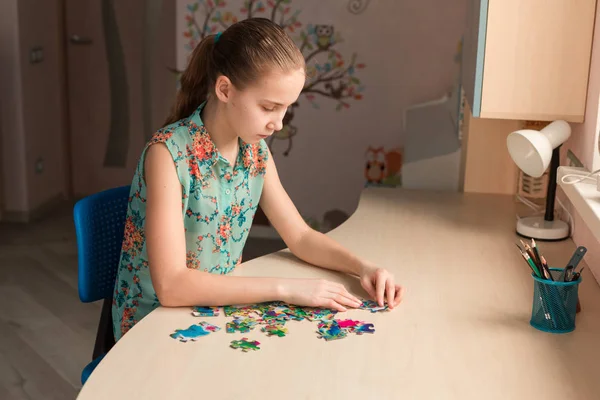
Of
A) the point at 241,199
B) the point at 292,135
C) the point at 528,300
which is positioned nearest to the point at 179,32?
the point at 292,135

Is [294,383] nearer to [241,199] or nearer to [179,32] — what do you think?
[241,199]

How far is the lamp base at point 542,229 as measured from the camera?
210 cm

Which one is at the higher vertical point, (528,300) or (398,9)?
(398,9)

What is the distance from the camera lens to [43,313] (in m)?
3.36

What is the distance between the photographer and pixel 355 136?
13.8 ft

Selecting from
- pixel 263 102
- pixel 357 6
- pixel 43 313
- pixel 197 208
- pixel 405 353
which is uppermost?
pixel 357 6

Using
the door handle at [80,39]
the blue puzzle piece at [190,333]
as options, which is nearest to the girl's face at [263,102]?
the blue puzzle piece at [190,333]

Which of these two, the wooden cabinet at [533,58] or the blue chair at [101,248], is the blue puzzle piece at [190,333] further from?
the wooden cabinet at [533,58]

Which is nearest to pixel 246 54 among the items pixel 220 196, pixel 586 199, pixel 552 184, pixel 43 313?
pixel 220 196

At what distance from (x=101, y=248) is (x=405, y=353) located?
2.85 ft

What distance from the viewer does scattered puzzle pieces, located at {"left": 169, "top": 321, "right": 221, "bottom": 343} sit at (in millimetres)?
1428

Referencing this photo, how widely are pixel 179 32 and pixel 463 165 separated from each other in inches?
74.6

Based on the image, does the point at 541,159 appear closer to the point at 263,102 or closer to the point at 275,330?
the point at 263,102

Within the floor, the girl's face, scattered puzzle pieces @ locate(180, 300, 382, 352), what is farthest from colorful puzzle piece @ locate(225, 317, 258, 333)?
the floor
